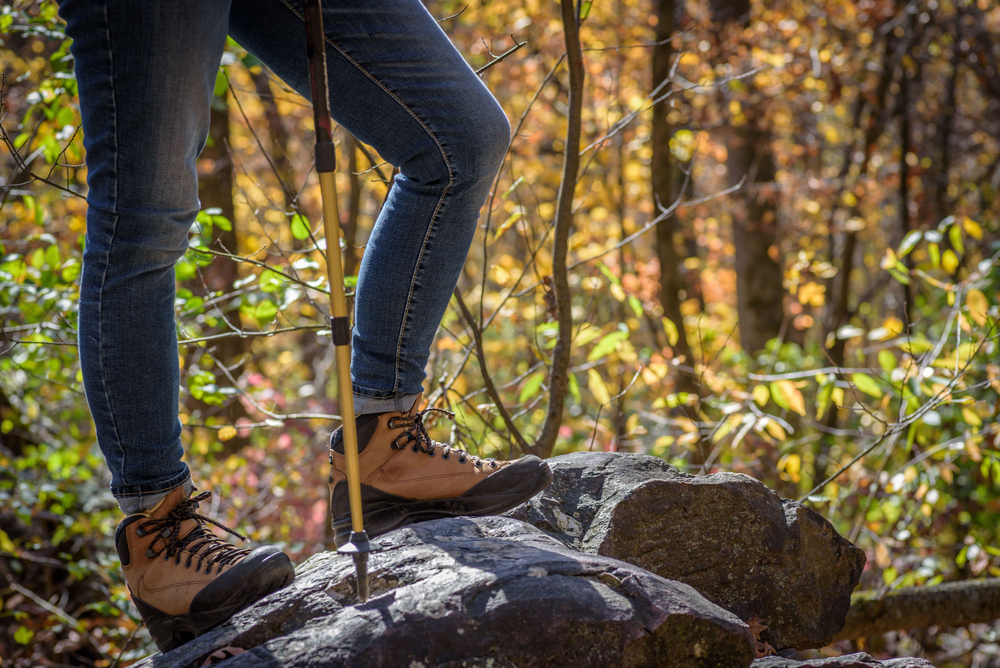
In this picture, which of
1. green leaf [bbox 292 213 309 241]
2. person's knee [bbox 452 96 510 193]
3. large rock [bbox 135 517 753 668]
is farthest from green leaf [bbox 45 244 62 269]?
person's knee [bbox 452 96 510 193]

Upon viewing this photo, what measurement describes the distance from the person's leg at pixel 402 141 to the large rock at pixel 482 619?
44 centimetres

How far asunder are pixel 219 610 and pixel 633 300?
6.83ft

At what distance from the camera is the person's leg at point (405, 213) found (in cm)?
164

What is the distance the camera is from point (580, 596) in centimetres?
154

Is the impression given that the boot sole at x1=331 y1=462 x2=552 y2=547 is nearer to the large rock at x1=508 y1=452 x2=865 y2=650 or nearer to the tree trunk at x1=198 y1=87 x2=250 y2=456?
the large rock at x1=508 y1=452 x2=865 y2=650

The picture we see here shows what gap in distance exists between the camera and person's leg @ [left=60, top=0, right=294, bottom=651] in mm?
1412

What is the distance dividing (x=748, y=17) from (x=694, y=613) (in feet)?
23.0

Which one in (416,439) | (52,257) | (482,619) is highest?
(52,257)

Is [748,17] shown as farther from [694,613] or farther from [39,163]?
[694,613]

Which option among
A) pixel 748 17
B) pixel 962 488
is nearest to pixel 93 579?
pixel 962 488

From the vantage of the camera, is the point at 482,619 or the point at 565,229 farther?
the point at 565,229

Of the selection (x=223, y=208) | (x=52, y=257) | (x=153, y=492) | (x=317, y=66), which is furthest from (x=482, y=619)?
(x=223, y=208)

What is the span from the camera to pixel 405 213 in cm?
178

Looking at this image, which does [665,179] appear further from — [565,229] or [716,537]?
[716,537]
